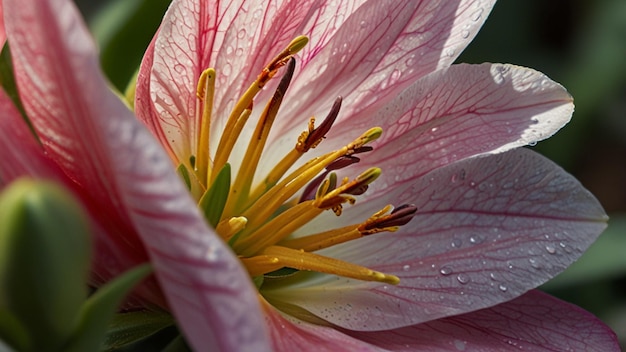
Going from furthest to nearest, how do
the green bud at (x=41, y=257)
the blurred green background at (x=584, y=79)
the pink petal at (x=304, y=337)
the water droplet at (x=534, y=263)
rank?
the blurred green background at (x=584, y=79) < the water droplet at (x=534, y=263) < the pink petal at (x=304, y=337) < the green bud at (x=41, y=257)

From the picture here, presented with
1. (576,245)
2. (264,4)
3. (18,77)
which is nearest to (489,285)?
(576,245)

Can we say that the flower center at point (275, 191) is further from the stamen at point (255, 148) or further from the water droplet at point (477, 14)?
the water droplet at point (477, 14)

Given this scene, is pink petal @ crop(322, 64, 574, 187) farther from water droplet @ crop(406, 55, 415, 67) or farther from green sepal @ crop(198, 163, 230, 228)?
green sepal @ crop(198, 163, 230, 228)

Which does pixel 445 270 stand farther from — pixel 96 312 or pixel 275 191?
pixel 96 312

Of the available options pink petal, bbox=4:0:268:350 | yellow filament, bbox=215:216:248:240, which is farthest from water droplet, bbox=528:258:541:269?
pink petal, bbox=4:0:268:350

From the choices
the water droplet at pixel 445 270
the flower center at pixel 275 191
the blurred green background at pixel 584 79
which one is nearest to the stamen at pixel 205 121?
the flower center at pixel 275 191

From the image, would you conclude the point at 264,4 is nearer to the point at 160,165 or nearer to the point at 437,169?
the point at 437,169

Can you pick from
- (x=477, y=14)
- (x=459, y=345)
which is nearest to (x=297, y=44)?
(x=477, y=14)
